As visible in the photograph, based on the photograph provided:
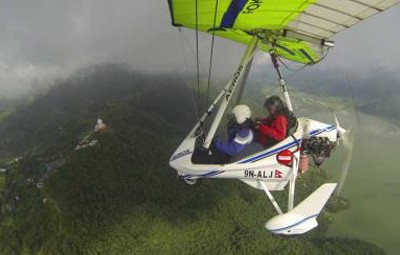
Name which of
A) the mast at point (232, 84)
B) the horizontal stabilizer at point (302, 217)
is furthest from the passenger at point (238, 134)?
the horizontal stabilizer at point (302, 217)

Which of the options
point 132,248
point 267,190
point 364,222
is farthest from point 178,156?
point 364,222

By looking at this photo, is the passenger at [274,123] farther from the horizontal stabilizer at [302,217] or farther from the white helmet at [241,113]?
the horizontal stabilizer at [302,217]

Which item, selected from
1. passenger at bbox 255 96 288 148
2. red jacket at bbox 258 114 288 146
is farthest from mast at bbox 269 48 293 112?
red jacket at bbox 258 114 288 146

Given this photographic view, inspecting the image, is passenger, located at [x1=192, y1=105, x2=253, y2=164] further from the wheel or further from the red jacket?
the wheel

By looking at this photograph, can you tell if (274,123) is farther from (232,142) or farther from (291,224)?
(291,224)

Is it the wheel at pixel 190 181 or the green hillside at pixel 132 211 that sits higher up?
the wheel at pixel 190 181

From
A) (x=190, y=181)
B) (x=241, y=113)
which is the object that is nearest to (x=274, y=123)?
(x=241, y=113)
